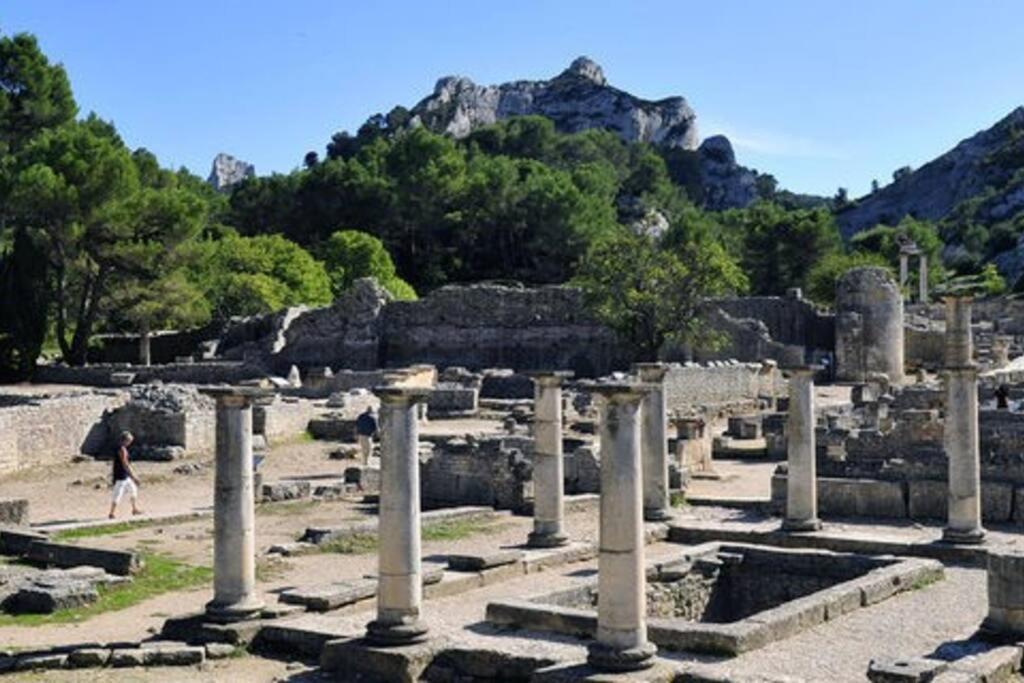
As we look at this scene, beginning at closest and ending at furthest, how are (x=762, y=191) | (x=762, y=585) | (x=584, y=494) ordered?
(x=762, y=585) → (x=584, y=494) → (x=762, y=191)

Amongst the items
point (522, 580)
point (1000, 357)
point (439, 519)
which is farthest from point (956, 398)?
point (1000, 357)

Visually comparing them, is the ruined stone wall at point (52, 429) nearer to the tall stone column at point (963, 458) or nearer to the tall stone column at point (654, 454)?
the tall stone column at point (654, 454)

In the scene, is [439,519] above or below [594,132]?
below

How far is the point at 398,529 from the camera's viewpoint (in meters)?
11.9

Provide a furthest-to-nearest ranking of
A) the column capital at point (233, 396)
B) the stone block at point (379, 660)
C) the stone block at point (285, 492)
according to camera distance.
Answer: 1. the stone block at point (285, 492)
2. the column capital at point (233, 396)
3. the stone block at point (379, 660)

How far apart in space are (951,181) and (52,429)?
13103 cm

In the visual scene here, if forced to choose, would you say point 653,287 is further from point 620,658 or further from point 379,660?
point 620,658

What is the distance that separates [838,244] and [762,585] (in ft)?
213

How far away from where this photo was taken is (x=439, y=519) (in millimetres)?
19297

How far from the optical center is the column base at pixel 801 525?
17.4 meters

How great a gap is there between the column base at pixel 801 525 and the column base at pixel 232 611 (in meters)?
7.61

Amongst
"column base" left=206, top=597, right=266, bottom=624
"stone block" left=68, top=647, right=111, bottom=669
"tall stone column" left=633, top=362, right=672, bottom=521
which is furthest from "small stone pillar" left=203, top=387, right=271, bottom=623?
"tall stone column" left=633, top=362, right=672, bottom=521

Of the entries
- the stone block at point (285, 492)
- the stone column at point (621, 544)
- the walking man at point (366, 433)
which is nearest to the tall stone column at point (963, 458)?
the stone column at point (621, 544)

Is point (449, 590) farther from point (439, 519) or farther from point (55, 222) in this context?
point (55, 222)
